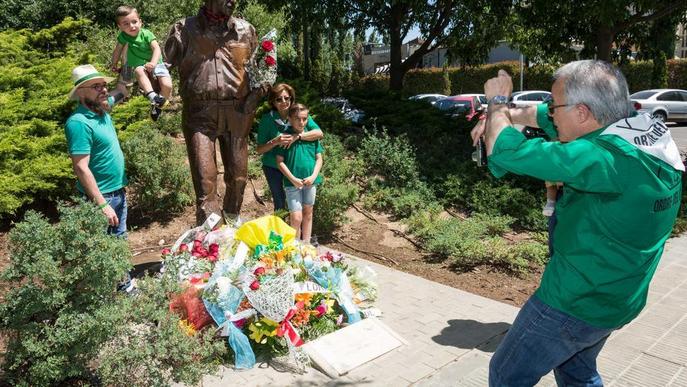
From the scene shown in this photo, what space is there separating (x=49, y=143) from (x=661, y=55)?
11556 millimetres

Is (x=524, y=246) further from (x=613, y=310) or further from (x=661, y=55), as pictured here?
(x=661, y=55)

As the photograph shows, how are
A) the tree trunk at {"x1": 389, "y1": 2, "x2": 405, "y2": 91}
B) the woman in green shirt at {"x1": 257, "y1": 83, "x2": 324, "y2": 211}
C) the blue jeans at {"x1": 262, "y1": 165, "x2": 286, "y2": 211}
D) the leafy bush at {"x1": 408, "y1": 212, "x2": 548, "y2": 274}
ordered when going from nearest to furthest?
the woman in green shirt at {"x1": 257, "y1": 83, "x2": 324, "y2": 211} < the blue jeans at {"x1": 262, "y1": 165, "x2": 286, "y2": 211} < the leafy bush at {"x1": 408, "y1": 212, "x2": 548, "y2": 274} < the tree trunk at {"x1": 389, "y1": 2, "x2": 405, "y2": 91}

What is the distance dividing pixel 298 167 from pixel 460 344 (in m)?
2.28

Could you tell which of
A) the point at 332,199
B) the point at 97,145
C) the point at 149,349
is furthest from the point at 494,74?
the point at 149,349


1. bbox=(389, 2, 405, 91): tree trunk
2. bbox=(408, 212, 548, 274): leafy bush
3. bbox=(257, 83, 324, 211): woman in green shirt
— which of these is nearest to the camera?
bbox=(257, 83, 324, 211): woman in green shirt

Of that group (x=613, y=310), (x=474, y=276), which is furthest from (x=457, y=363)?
(x=474, y=276)

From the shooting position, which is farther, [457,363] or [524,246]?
[524,246]

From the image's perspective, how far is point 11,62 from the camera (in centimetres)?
829

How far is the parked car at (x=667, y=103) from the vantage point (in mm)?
19500

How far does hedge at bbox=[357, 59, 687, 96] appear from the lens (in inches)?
1044

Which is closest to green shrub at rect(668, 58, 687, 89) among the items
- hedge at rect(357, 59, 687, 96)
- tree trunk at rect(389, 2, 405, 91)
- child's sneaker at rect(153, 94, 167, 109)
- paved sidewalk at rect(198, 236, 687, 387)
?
hedge at rect(357, 59, 687, 96)

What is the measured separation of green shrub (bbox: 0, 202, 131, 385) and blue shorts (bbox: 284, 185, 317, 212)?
2614 millimetres

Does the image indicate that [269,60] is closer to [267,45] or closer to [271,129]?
[267,45]

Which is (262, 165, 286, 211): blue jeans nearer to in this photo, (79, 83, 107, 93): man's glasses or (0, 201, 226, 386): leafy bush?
(79, 83, 107, 93): man's glasses
